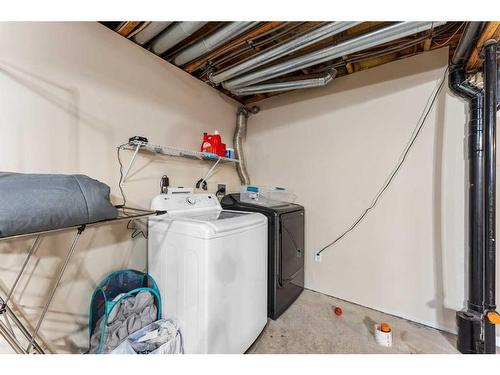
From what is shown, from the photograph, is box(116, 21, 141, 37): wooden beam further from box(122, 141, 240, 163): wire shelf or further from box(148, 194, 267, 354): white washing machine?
box(148, 194, 267, 354): white washing machine

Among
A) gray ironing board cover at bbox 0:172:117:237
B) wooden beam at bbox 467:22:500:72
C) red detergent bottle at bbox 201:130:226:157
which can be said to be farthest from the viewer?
red detergent bottle at bbox 201:130:226:157

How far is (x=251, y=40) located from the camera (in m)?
1.68

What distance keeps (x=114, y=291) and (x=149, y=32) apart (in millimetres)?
2023

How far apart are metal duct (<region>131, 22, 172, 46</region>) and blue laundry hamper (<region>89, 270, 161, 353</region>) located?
189 centimetres

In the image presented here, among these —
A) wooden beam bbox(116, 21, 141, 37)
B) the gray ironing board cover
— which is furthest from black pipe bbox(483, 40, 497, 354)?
wooden beam bbox(116, 21, 141, 37)

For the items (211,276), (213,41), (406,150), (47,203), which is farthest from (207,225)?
(406,150)

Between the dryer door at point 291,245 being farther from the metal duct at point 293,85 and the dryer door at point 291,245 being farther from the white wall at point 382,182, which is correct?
the metal duct at point 293,85

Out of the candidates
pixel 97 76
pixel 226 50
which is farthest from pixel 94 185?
pixel 226 50

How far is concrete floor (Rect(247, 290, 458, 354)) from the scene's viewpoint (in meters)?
1.61

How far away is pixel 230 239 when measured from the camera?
1.39 meters

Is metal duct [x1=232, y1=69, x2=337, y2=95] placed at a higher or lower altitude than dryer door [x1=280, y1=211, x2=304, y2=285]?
higher

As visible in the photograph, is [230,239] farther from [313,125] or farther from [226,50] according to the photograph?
[313,125]

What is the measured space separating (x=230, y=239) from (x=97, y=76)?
156cm
